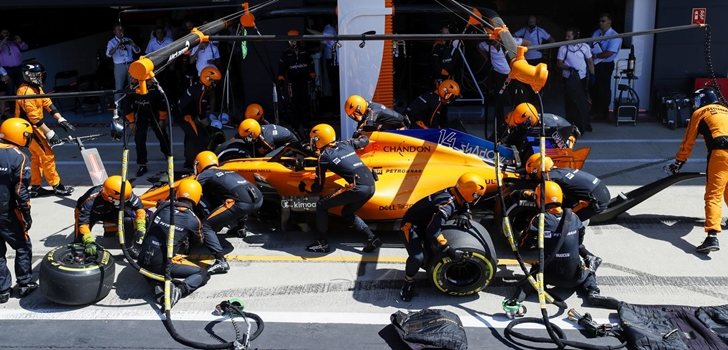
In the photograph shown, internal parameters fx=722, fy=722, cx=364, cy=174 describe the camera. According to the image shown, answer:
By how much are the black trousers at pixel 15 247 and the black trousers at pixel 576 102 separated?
29.6 ft

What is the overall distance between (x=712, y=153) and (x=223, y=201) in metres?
5.30

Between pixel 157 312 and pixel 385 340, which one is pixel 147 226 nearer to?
pixel 157 312

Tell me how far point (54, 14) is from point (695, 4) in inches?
555

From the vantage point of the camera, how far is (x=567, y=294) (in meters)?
6.71

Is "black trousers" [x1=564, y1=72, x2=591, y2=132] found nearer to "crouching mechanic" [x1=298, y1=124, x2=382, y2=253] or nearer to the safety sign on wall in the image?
the safety sign on wall

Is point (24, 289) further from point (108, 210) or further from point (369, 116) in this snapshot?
point (369, 116)

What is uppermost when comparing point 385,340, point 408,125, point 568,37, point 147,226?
point 568,37

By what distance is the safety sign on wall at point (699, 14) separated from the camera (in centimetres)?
1342

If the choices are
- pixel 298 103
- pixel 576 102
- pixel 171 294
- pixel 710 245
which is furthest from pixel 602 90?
pixel 171 294

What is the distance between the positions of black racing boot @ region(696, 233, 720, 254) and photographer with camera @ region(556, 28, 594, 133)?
522cm

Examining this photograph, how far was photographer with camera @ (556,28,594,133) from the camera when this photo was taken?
12.4 meters

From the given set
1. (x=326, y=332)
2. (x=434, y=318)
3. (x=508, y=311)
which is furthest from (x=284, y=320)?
(x=508, y=311)

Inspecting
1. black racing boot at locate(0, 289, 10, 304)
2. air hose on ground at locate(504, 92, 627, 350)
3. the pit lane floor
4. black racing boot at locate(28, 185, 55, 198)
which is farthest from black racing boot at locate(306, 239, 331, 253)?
black racing boot at locate(28, 185, 55, 198)

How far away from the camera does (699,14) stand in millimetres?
13445
